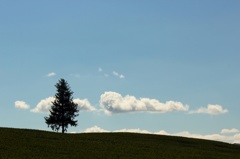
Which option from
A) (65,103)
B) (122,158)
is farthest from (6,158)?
(65,103)

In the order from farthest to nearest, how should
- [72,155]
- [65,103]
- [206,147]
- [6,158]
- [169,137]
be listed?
[65,103]
[169,137]
[206,147]
[72,155]
[6,158]

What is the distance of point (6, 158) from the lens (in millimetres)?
34656

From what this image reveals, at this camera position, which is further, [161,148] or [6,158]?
[161,148]

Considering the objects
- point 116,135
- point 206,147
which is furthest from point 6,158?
point 206,147

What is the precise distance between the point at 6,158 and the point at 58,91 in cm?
4530

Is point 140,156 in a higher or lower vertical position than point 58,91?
lower

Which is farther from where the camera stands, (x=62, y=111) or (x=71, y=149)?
(x=62, y=111)

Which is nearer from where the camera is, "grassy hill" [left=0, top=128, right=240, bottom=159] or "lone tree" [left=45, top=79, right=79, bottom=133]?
"grassy hill" [left=0, top=128, right=240, bottom=159]

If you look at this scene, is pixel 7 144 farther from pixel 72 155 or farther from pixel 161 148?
pixel 161 148

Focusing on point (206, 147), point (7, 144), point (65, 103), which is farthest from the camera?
point (65, 103)

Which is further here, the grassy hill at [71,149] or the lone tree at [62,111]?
the lone tree at [62,111]

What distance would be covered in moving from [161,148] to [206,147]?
11899 mm

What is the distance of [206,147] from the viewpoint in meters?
60.8

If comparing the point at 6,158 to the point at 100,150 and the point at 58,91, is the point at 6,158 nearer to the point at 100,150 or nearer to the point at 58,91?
the point at 100,150
